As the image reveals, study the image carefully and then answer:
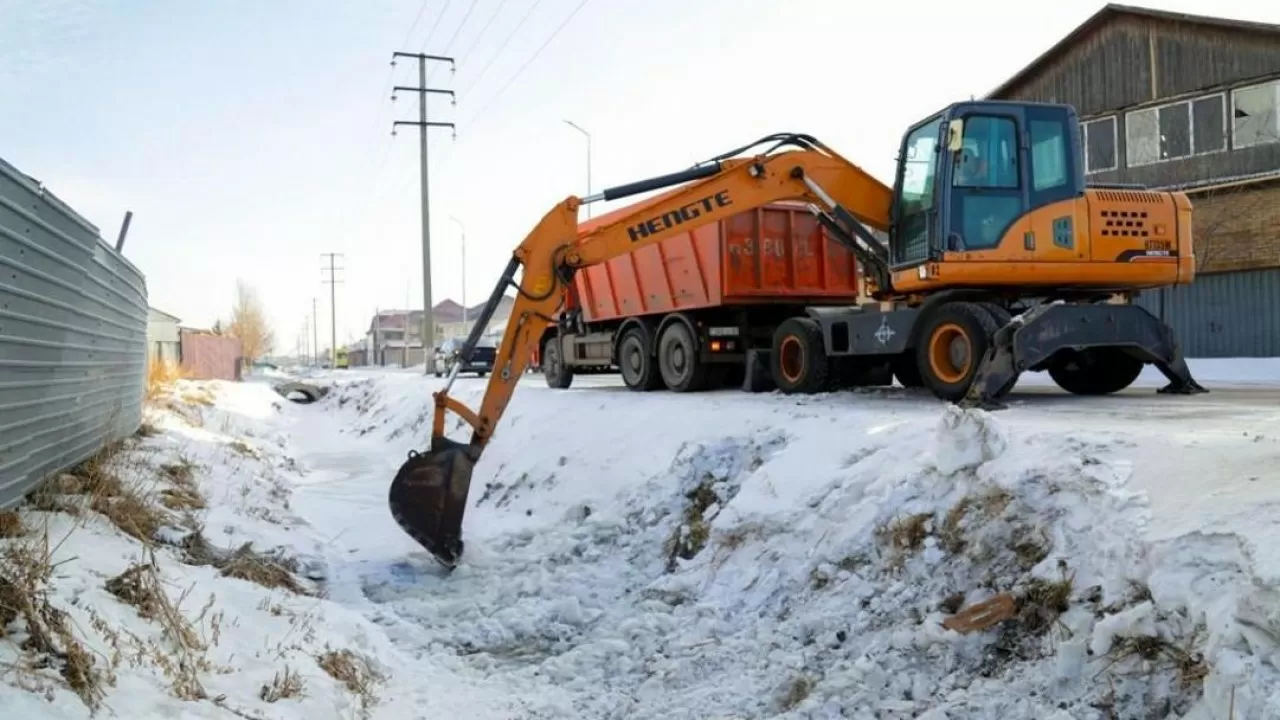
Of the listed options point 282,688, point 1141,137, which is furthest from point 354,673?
point 1141,137

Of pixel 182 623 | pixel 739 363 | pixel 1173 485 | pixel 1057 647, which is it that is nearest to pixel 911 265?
pixel 739 363

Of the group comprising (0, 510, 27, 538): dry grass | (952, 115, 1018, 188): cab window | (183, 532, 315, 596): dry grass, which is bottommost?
(183, 532, 315, 596): dry grass

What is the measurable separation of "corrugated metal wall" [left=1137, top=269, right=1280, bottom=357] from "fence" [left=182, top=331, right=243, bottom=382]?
109 ft

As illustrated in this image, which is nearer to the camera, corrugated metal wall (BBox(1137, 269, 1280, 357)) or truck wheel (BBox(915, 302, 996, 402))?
truck wheel (BBox(915, 302, 996, 402))

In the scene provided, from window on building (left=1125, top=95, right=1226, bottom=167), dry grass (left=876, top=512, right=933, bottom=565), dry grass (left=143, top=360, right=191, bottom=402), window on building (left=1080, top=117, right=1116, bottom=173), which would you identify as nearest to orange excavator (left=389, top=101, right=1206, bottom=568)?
dry grass (left=876, top=512, right=933, bottom=565)

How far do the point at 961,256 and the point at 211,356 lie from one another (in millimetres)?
41118

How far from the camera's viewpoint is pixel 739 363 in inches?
511

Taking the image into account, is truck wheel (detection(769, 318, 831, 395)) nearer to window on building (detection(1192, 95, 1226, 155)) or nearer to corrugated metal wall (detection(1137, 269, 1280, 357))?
corrugated metal wall (detection(1137, 269, 1280, 357))

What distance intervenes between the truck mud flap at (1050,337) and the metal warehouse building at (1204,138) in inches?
533

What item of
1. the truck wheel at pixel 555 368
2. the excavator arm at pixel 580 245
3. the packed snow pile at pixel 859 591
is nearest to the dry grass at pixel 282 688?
the packed snow pile at pixel 859 591

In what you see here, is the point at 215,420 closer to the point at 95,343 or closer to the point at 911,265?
the point at 95,343

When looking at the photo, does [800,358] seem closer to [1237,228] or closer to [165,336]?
[1237,228]

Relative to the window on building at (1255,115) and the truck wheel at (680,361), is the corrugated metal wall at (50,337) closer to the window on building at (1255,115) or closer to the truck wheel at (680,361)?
the truck wheel at (680,361)

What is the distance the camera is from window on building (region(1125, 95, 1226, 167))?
21.8 metres
